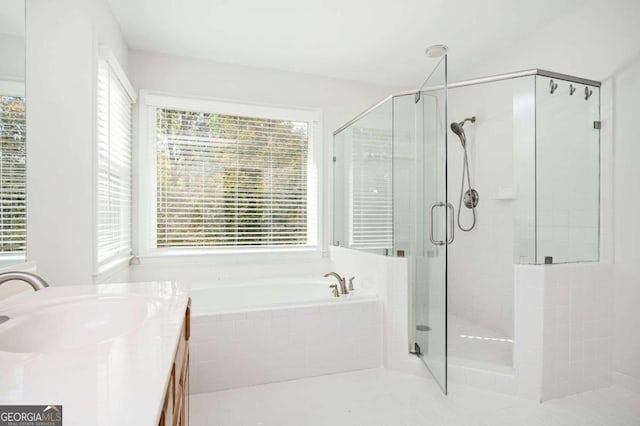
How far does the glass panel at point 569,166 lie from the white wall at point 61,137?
278 centimetres

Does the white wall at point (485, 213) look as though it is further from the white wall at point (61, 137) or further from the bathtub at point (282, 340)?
the white wall at point (61, 137)

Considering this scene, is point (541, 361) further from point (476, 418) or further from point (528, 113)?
point (528, 113)

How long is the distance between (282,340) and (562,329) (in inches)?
68.4

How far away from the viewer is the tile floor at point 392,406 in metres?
1.70

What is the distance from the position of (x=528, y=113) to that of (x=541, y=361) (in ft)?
5.24

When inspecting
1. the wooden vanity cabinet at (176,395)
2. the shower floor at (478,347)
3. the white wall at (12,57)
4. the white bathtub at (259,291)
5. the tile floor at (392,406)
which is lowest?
the tile floor at (392,406)

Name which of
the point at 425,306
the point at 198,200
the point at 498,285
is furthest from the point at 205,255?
the point at 498,285

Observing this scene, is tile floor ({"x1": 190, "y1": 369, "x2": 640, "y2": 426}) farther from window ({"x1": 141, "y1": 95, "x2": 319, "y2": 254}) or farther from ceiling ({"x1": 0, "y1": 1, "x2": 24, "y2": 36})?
ceiling ({"x1": 0, "y1": 1, "x2": 24, "y2": 36})

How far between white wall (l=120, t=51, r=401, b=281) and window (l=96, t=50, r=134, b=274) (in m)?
0.31

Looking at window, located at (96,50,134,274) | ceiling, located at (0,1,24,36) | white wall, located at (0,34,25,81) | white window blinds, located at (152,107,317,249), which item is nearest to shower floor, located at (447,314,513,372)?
white window blinds, located at (152,107,317,249)

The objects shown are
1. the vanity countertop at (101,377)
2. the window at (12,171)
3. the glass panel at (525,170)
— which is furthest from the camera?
the glass panel at (525,170)

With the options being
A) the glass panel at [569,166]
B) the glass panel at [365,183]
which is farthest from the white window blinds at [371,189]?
the glass panel at [569,166]

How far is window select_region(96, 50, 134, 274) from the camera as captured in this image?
6.84ft

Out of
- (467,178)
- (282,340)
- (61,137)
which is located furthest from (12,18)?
(467,178)
